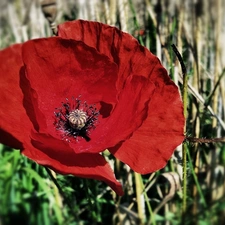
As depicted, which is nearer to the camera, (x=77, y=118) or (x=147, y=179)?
(x=77, y=118)

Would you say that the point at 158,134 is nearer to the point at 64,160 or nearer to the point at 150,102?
the point at 150,102

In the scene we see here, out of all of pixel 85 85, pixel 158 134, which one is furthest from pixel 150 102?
pixel 85 85

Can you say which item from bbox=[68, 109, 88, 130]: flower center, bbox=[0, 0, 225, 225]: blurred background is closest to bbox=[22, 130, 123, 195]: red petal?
bbox=[68, 109, 88, 130]: flower center

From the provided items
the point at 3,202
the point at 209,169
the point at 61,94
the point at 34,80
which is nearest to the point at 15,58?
the point at 34,80

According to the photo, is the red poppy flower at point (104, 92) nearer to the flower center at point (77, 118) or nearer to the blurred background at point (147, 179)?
the flower center at point (77, 118)

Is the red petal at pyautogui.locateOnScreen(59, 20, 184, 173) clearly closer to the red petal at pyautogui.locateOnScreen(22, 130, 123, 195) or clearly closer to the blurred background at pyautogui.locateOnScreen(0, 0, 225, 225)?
the red petal at pyautogui.locateOnScreen(22, 130, 123, 195)

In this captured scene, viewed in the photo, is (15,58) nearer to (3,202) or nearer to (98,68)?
(98,68)
